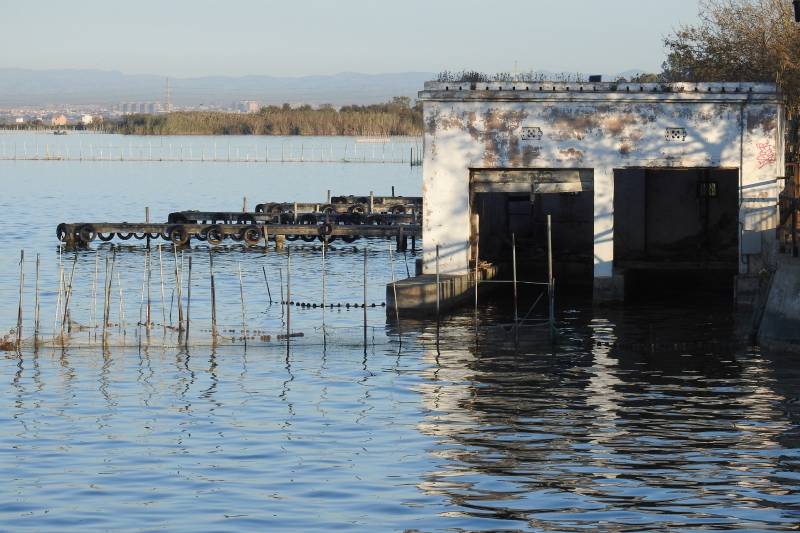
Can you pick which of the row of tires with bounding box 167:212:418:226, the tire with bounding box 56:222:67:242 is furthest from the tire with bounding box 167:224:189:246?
the tire with bounding box 56:222:67:242

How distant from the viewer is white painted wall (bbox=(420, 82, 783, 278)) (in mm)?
43750

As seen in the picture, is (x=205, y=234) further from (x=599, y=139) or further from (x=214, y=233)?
(x=599, y=139)

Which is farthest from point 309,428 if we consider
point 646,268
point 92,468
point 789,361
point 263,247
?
point 263,247

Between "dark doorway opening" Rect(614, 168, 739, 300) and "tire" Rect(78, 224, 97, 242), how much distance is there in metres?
28.0

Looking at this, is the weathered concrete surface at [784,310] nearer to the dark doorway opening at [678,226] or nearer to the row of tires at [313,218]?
the dark doorway opening at [678,226]

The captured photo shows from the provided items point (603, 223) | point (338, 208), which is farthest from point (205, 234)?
point (603, 223)

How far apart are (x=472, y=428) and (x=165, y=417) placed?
19.5 feet

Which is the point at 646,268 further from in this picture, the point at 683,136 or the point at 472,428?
the point at 472,428

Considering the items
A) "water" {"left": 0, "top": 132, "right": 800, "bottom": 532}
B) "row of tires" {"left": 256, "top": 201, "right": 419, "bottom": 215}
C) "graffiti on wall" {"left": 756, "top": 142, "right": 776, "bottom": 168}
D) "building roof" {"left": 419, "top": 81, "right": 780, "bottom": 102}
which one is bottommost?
"water" {"left": 0, "top": 132, "right": 800, "bottom": 532}

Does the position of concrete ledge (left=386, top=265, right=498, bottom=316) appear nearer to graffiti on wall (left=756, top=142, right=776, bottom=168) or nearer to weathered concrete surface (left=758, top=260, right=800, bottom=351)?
graffiti on wall (left=756, top=142, right=776, bottom=168)

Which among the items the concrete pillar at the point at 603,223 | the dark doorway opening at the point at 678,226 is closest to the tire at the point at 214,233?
the dark doorway opening at the point at 678,226

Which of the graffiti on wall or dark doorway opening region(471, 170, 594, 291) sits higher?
the graffiti on wall

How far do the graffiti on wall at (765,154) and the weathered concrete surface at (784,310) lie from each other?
25.6 feet

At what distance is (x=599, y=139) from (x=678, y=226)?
9.00 meters
